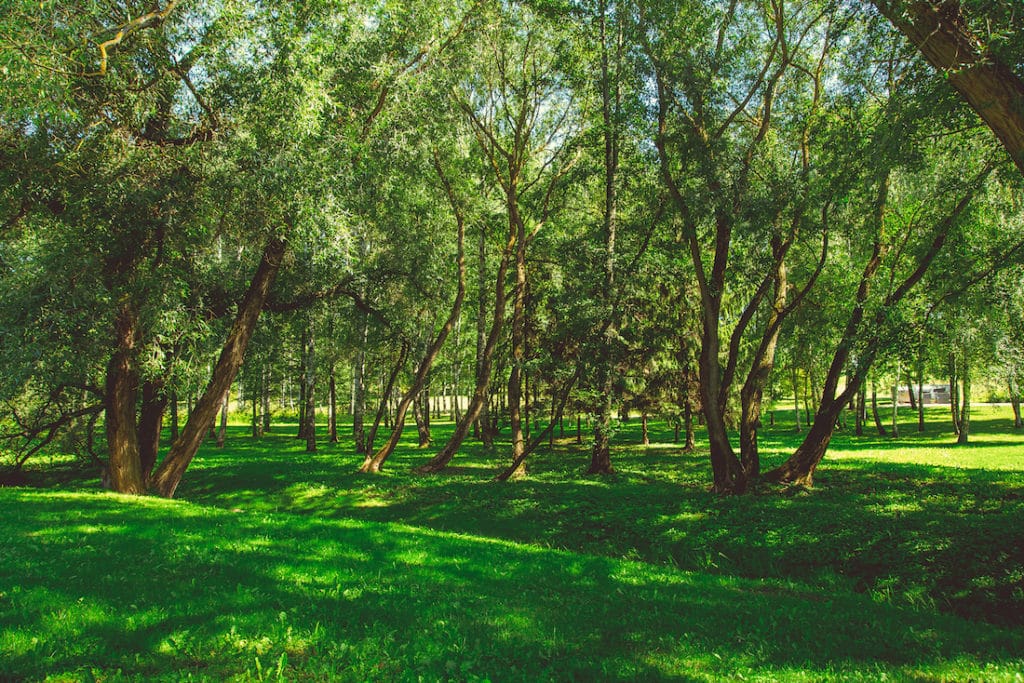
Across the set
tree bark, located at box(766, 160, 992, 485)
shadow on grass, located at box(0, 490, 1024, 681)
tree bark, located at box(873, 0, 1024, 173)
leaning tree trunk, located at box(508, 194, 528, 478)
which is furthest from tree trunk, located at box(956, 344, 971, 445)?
shadow on grass, located at box(0, 490, 1024, 681)

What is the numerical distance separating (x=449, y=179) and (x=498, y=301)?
532 centimetres

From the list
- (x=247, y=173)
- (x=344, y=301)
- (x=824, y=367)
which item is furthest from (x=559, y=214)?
(x=824, y=367)

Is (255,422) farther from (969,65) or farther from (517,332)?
(969,65)

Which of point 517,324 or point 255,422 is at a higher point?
point 517,324

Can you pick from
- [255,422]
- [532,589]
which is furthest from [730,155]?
[255,422]

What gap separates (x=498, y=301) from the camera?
22.8 m

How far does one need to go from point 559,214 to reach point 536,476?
36.2 ft

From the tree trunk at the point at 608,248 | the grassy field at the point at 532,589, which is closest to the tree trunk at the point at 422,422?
the tree trunk at the point at 608,248

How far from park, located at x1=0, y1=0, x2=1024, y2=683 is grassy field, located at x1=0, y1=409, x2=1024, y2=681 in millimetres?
57

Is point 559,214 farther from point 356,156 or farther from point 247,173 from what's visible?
point 247,173

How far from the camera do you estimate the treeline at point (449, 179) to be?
1227cm

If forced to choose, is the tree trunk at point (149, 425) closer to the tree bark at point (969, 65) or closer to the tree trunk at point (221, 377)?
the tree trunk at point (221, 377)

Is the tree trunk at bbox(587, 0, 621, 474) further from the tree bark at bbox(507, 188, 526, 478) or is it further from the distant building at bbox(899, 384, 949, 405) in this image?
the distant building at bbox(899, 384, 949, 405)

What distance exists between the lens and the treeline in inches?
483
